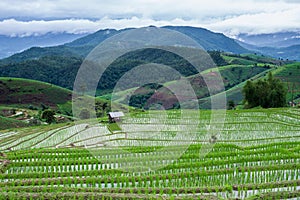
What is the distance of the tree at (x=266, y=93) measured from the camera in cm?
3753

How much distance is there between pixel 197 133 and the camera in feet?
76.2

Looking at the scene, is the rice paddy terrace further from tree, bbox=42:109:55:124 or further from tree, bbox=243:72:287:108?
tree, bbox=243:72:287:108

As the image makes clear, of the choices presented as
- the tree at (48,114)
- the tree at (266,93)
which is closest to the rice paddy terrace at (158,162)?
the tree at (48,114)

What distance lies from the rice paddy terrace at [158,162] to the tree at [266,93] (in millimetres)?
10989

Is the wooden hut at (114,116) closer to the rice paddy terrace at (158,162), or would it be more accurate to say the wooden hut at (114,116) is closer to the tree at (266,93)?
the rice paddy terrace at (158,162)

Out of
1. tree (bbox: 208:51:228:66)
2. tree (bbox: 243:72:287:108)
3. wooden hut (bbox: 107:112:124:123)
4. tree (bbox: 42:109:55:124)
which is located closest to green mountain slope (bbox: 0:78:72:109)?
tree (bbox: 42:109:55:124)

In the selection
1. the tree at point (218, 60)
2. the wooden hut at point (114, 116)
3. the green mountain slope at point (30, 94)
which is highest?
the tree at point (218, 60)

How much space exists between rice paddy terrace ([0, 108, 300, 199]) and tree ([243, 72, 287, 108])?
11.0 m

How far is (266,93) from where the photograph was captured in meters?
37.7

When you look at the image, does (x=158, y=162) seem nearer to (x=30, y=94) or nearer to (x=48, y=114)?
(x=48, y=114)

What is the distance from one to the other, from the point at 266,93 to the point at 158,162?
25940 mm

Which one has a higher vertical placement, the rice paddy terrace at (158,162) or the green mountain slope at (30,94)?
the rice paddy terrace at (158,162)

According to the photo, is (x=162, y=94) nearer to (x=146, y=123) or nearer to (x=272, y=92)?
(x=272, y=92)

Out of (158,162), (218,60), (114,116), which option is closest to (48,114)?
(114,116)
